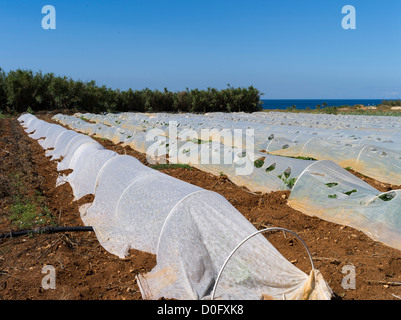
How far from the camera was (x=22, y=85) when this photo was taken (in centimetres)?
2856

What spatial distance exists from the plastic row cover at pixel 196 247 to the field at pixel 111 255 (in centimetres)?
27

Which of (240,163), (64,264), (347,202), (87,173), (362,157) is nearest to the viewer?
(64,264)

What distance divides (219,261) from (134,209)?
1.73 metres

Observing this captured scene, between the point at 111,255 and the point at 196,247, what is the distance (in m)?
1.47

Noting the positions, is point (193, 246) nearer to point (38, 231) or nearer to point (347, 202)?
point (38, 231)

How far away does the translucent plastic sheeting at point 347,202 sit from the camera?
487 centimetres

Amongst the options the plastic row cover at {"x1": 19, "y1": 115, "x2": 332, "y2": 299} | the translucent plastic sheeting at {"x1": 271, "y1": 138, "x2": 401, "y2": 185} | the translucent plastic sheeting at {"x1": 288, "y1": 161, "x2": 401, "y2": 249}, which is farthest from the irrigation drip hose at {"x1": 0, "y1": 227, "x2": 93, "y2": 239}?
the translucent plastic sheeting at {"x1": 271, "y1": 138, "x2": 401, "y2": 185}

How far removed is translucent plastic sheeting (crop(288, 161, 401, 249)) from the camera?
4871 millimetres

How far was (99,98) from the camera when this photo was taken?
32125 millimetres

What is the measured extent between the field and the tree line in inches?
981

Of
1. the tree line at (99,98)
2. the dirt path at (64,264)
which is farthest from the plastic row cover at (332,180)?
the tree line at (99,98)

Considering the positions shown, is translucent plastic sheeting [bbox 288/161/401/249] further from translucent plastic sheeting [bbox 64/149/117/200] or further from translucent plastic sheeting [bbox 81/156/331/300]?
translucent plastic sheeting [bbox 64/149/117/200]

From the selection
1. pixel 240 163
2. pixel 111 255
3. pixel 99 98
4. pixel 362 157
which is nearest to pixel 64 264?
pixel 111 255
